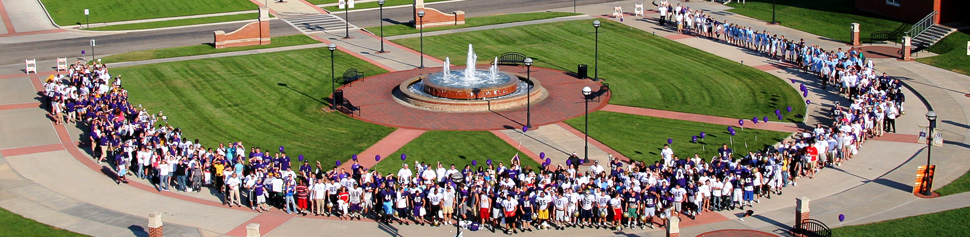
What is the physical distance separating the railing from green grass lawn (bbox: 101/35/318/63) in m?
33.5

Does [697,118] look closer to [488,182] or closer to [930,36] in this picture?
[488,182]

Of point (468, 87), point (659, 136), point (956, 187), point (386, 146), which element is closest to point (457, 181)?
point (386, 146)

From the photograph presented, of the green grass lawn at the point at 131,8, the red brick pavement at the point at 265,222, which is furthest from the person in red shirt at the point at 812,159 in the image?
the green grass lawn at the point at 131,8

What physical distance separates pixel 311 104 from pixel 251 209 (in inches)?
547

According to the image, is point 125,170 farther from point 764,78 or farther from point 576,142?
point 764,78

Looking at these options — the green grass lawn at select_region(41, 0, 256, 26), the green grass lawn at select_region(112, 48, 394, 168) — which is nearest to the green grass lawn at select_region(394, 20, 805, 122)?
the green grass lawn at select_region(112, 48, 394, 168)

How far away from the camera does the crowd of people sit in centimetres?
2944

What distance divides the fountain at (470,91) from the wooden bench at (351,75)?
128 inches

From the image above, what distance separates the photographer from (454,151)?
37562 mm

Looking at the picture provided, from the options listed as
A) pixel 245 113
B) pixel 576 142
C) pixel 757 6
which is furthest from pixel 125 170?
pixel 757 6

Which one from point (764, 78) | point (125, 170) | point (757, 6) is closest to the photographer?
point (125, 170)

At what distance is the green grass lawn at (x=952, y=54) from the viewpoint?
166 feet

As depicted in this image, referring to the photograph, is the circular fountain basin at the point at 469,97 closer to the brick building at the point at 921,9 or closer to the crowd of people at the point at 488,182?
the crowd of people at the point at 488,182

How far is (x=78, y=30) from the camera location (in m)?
63.5
